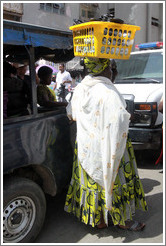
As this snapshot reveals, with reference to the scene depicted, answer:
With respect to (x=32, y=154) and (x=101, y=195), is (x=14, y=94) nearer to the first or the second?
(x=32, y=154)

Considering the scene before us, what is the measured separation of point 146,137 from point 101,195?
2106 mm

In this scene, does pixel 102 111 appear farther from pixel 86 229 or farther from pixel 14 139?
pixel 86 229

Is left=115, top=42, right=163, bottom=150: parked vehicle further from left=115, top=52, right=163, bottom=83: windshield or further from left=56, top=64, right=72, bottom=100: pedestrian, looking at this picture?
left=56, top=64, right=72, bottom=100: pedestrian

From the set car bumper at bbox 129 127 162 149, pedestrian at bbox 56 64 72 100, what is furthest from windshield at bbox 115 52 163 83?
pedestrian at bbox 56 64 72 100

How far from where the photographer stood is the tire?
2.34 m

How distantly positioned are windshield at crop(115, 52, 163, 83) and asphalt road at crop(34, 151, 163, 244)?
A: 8.12 ft

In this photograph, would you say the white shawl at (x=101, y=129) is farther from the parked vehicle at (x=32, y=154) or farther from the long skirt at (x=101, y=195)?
the parked vehicle at (x=32, y=154)

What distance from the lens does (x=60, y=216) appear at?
3242 mm

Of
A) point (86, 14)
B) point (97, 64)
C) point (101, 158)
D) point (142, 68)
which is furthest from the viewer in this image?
point (86, 14)

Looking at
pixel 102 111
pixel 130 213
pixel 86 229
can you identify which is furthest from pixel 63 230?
pixel 102 111

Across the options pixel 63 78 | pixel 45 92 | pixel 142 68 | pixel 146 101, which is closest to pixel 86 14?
pixel 63 78

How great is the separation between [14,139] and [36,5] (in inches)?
587

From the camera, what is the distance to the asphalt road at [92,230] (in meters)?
2.76

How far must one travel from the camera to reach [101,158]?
99.0 inches
